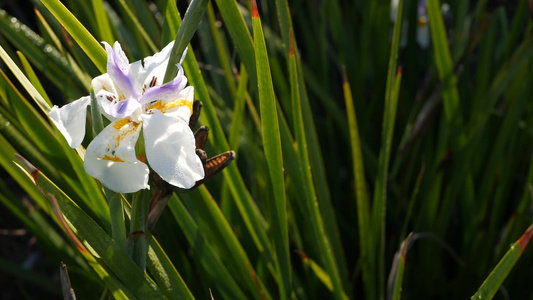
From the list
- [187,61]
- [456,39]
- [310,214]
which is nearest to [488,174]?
[456,39]

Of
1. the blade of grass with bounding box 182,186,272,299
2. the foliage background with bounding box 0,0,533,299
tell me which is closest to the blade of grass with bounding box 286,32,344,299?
the foliage background with bounding box 0,0,533,299

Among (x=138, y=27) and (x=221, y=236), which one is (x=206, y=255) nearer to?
(x=221, y=236)

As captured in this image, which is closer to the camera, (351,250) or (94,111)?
(94,111)

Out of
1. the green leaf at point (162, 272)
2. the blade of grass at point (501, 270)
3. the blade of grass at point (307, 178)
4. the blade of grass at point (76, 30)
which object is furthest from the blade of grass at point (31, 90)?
the blade of grass at point (501, 270)

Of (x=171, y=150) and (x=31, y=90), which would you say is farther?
(x=31, y=90)

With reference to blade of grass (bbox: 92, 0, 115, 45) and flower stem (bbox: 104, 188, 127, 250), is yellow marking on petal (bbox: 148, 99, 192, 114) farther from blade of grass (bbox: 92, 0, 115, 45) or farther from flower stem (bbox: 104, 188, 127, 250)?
blade of grass (bbox: 92, 0, 115, 45)

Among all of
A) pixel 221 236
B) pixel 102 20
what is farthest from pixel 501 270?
pixel 102 20

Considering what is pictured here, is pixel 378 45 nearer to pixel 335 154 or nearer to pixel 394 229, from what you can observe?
A: pixel 335 154
